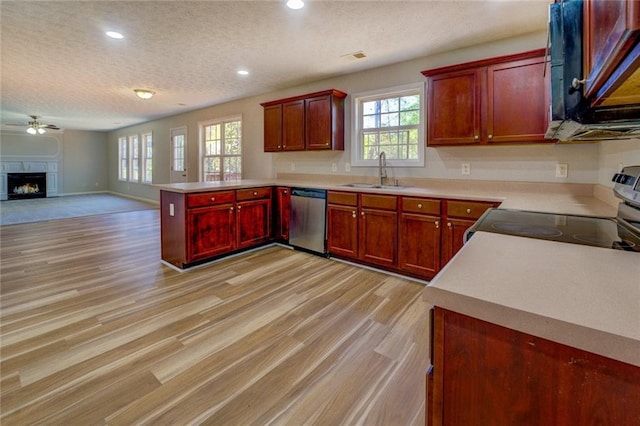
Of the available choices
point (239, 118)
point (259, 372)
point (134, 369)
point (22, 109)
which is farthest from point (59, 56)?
point (22, 109)

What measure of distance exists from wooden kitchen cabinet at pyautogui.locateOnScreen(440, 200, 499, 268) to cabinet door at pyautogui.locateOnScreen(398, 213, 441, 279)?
67 mm

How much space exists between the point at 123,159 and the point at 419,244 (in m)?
10.8

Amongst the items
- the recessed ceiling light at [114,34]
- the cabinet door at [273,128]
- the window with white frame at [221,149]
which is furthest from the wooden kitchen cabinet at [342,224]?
the window with white frame at [221,149]

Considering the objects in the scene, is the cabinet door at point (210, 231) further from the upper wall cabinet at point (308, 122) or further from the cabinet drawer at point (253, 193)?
the upper wall cabinet at point (308, 122)

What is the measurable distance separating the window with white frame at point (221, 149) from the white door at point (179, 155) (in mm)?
707

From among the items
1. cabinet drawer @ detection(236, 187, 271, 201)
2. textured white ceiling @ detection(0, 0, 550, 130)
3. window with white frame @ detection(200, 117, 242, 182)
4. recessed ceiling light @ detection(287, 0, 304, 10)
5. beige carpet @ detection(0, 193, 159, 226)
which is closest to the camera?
recessed ceiling light @ detection(287, 0, 304, 10)

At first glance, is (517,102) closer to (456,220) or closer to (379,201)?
(456,220)

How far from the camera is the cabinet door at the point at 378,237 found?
321cm

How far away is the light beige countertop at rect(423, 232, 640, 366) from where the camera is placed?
525mm

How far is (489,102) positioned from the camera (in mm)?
2818

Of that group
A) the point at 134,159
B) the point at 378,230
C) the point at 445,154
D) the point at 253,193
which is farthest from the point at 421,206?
the point at 134,159

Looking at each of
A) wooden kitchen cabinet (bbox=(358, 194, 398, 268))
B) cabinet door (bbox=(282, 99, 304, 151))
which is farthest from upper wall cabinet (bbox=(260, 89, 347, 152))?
wooden kitchen cabinet (bbox=(358, 194, 398, 268))

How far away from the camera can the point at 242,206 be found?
390cm

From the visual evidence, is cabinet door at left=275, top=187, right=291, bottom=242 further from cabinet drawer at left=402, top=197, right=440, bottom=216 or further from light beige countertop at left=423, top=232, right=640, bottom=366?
light beige countertop at left=423, top=232, right=640, bottom=366
